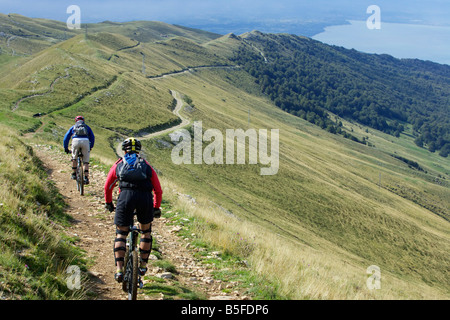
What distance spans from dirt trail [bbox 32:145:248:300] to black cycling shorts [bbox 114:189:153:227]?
1.50 meters

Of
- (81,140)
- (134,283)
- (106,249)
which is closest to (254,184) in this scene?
(81,140)

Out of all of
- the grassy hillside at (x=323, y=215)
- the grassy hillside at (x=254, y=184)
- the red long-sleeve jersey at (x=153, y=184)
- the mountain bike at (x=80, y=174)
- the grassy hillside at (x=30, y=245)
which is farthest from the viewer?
the grassy hillside at (x=323, y=215)

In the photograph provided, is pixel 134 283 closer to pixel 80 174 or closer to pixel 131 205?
pixel 131 205

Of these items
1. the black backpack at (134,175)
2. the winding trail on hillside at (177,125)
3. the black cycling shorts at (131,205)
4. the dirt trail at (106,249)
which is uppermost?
the black backpack at (134,175)

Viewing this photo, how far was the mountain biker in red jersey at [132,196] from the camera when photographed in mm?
6825

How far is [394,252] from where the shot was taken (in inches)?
2044

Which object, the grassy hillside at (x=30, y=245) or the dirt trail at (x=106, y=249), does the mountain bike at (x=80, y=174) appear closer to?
the dirt trail at (x=106, y=249)

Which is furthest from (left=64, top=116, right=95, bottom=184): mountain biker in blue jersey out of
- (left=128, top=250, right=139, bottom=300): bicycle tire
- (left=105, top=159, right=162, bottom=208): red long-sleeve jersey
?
(left=128, top=250, right=139, bottom=300): bicycle tire

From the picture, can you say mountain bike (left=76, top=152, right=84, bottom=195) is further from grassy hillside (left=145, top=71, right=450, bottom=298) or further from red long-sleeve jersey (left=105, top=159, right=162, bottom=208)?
grassy hillside (left=145, top=71, right=450, bottom=298)

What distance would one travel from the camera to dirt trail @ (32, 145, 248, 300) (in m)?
7.64

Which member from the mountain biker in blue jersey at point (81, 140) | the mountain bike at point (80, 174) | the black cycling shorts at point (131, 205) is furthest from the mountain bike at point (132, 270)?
the mountain biker in blue jersey at point (81, 140)

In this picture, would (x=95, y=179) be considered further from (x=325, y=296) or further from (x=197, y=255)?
(x=325, y=296)

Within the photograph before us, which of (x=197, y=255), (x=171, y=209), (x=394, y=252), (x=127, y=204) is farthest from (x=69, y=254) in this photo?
(x=394, y=252)

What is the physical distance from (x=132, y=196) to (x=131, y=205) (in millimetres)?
177
